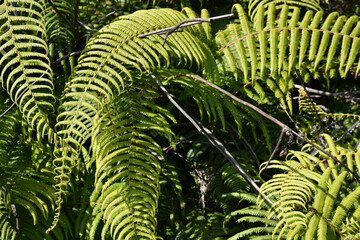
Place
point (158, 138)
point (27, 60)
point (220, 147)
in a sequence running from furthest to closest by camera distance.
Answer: point (158, 138), point (220, 147), point (27, 60)

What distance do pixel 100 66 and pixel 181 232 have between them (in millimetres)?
822

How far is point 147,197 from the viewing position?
1.31 meters

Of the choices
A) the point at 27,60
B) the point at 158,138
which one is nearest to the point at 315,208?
the point at 158,138

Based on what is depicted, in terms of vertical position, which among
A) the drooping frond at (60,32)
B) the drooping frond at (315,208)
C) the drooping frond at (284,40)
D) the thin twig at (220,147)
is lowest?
the drooping frond at (315,208)

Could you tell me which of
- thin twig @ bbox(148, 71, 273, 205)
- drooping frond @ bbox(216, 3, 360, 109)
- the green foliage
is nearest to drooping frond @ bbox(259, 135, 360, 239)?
the green foliage

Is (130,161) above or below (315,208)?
above

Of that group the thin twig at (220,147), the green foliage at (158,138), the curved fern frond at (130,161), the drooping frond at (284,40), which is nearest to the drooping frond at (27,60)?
the green foliage at (158,138)

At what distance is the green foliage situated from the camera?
1286 millimetres

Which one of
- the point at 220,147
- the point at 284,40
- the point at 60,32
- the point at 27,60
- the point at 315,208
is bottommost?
the point at 315,208

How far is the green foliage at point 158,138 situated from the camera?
129 centimetres

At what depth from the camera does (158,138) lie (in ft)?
6.17

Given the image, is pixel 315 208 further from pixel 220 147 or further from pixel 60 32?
pixel 60 32

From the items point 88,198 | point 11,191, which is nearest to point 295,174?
point 88,198

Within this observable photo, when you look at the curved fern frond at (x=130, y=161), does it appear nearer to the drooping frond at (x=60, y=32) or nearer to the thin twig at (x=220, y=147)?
the thin twig at (x=220, y=147)
